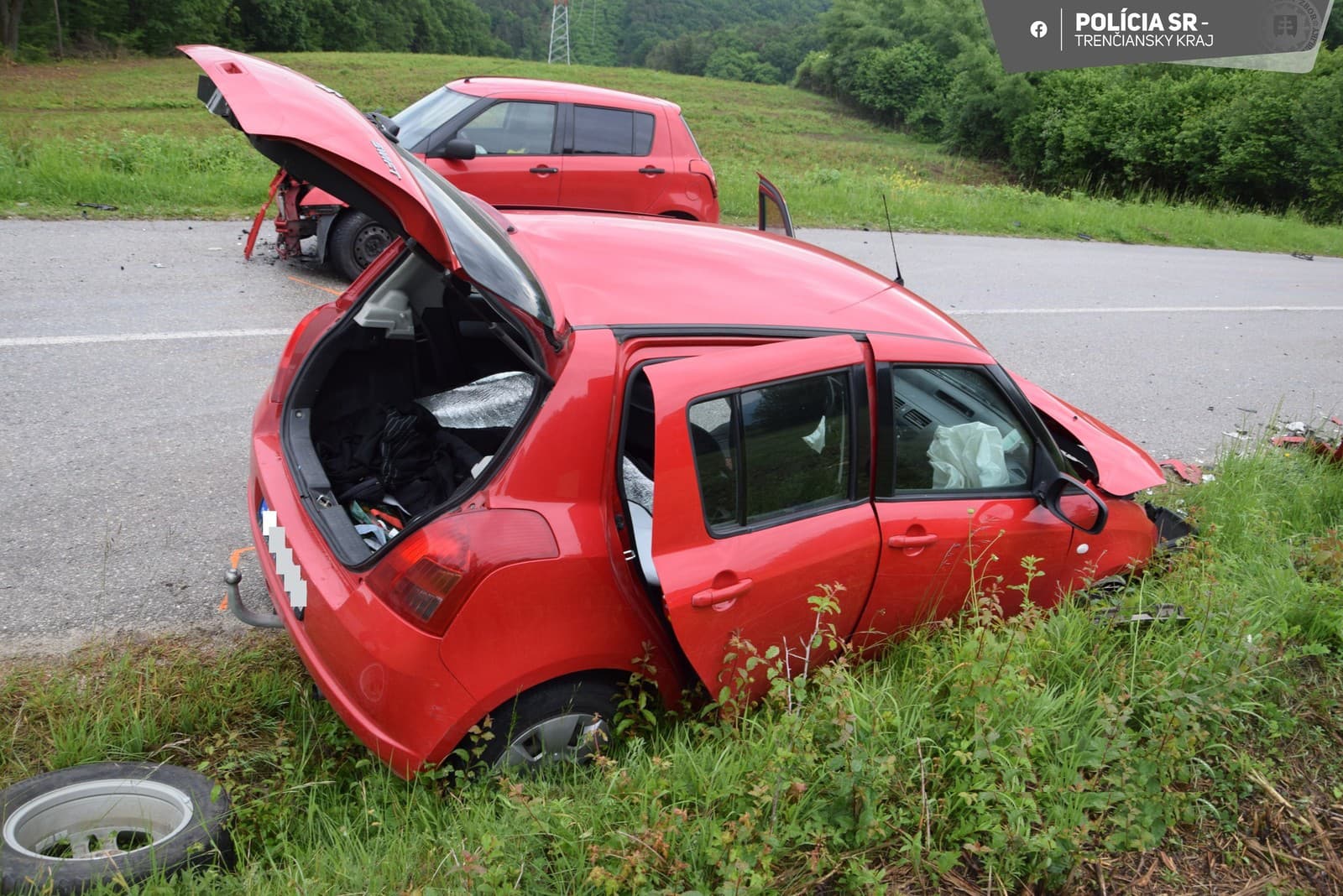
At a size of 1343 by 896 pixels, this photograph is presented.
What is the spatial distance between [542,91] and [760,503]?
7.54m

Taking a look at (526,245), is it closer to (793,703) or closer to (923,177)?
(793,703)

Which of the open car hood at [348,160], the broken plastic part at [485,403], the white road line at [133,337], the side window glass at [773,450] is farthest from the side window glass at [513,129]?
the side window glass at [773,450]

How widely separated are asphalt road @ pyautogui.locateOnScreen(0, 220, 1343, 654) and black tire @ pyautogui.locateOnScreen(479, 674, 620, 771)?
165 centimetres

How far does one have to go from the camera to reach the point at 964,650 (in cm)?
309

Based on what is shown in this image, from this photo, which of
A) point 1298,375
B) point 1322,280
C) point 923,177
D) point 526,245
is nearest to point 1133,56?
point 923,177

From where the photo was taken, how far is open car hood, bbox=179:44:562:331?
2602 millimetres

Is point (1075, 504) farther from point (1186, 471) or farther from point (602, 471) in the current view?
point (1186, 471)

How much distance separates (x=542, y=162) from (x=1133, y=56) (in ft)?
77.2

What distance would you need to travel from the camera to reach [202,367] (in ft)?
20.5

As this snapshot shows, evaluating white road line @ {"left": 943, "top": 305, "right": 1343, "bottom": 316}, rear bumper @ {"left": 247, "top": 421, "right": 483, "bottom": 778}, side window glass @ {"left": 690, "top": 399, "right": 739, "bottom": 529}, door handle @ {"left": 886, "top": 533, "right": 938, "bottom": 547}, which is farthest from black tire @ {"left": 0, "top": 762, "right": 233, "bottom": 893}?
white road line @ {"left": 943, "top": 305, "right": 1343, "bottom": 316}

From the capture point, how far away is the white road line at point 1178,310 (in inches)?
382

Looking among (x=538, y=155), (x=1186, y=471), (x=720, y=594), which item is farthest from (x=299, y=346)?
(x=538, y=155)

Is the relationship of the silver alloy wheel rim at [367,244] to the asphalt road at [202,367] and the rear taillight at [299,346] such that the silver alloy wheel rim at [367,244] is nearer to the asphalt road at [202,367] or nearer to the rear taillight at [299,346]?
the asphalt road at [202,367]

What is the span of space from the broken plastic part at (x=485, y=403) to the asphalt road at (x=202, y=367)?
120 cm
